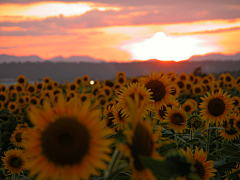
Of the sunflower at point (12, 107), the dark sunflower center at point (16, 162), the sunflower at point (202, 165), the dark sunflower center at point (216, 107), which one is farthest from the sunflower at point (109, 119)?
the sunflower at point (12, 107)

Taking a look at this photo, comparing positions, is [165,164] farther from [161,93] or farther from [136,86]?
[161,93]

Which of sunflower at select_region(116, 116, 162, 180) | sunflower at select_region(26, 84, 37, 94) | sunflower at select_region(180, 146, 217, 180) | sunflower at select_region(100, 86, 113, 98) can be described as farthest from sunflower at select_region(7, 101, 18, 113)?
sunflower at select_region(116, 116, 162, 180)

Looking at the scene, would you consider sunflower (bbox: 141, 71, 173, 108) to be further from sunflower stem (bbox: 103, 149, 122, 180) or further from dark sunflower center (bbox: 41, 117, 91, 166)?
sunflower stem (bbox: 103, 149, 122, 180)

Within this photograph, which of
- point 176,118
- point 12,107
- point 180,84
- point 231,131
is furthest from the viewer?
point 180,84

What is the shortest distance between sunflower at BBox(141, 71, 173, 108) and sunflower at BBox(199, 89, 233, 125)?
108cm

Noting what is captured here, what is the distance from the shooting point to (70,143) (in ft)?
4.91

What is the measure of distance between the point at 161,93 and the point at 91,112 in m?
2.51

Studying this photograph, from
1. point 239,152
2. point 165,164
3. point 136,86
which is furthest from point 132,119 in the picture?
point 239,152

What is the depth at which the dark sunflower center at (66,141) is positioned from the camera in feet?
4.85

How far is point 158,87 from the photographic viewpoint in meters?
3.90

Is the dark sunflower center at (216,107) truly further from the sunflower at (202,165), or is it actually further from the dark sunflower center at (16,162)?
the dark sunflower center at (16,162)

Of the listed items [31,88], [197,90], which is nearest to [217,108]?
[197,90]

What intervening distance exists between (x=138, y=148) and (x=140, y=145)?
2 centimetres

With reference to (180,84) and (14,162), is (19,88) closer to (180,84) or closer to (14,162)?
(180,84)
